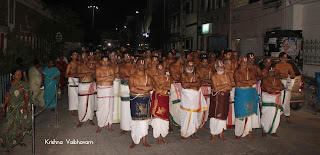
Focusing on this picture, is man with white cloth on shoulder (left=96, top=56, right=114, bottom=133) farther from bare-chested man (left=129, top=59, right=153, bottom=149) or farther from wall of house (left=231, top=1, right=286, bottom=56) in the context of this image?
wall of house (left=231, top=1, right=286, bottom=56)

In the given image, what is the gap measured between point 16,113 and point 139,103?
2.44 meters

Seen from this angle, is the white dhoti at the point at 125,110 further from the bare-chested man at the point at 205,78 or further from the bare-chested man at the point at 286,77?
the bare-chested man at the point at 286,77

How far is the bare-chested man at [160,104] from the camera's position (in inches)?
253

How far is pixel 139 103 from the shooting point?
6.31 meters

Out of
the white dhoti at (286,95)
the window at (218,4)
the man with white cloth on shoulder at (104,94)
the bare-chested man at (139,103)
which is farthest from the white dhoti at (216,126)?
the window at (218,4)

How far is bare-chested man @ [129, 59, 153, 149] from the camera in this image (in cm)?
627

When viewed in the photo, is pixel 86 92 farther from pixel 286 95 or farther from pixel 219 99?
pixel 286 95

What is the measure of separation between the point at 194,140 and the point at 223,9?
20057 millimetres

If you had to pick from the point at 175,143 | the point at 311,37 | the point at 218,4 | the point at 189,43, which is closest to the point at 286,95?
the point at 175,143

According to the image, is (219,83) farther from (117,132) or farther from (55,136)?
(55,136)

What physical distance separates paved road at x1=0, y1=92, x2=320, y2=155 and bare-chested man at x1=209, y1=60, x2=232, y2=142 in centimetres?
34

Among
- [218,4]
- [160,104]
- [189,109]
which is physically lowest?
[189,109]

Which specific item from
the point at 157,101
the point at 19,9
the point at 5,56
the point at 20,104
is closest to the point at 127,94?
the point at 157,101

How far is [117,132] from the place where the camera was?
7.47 meters
